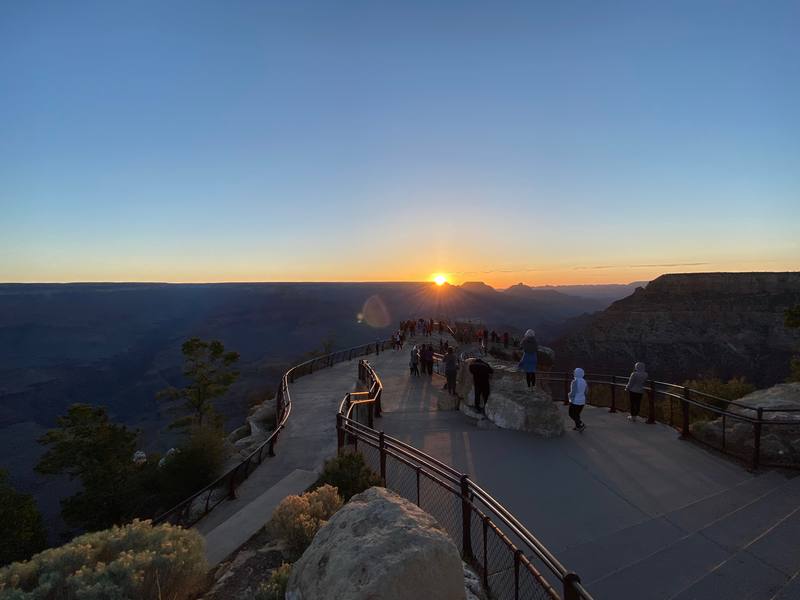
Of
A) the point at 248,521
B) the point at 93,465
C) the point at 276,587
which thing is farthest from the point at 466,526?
the point at 93,465

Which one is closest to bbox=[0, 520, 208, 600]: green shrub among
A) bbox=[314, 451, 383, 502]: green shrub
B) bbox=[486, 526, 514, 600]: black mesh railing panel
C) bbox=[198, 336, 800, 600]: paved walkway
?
bbox=[198, 336, 800, 600]: paved walkway

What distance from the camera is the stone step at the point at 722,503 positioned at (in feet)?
19.5

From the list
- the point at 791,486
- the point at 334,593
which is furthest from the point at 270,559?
the point at 791,486

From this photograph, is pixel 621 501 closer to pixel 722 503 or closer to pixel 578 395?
pixel 722 503

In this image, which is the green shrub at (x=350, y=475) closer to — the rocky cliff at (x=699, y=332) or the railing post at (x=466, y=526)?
the railing post at (x=466, y=526)

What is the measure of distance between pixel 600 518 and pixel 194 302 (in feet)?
654

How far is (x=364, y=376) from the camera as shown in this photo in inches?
698

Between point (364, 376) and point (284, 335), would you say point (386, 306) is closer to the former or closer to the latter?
point (284, 335)

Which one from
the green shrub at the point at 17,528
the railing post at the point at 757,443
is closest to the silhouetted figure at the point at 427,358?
the railing post at the point at 757,443

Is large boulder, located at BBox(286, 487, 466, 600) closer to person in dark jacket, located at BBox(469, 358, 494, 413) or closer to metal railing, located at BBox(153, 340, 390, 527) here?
metal railing, located at BBox(153, 340, 390, 527)

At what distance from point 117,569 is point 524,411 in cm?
826

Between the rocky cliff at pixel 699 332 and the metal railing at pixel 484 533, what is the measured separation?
48.1 m

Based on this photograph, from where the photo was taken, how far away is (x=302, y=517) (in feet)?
16.3

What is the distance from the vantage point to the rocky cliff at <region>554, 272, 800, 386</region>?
4906 centimetres
